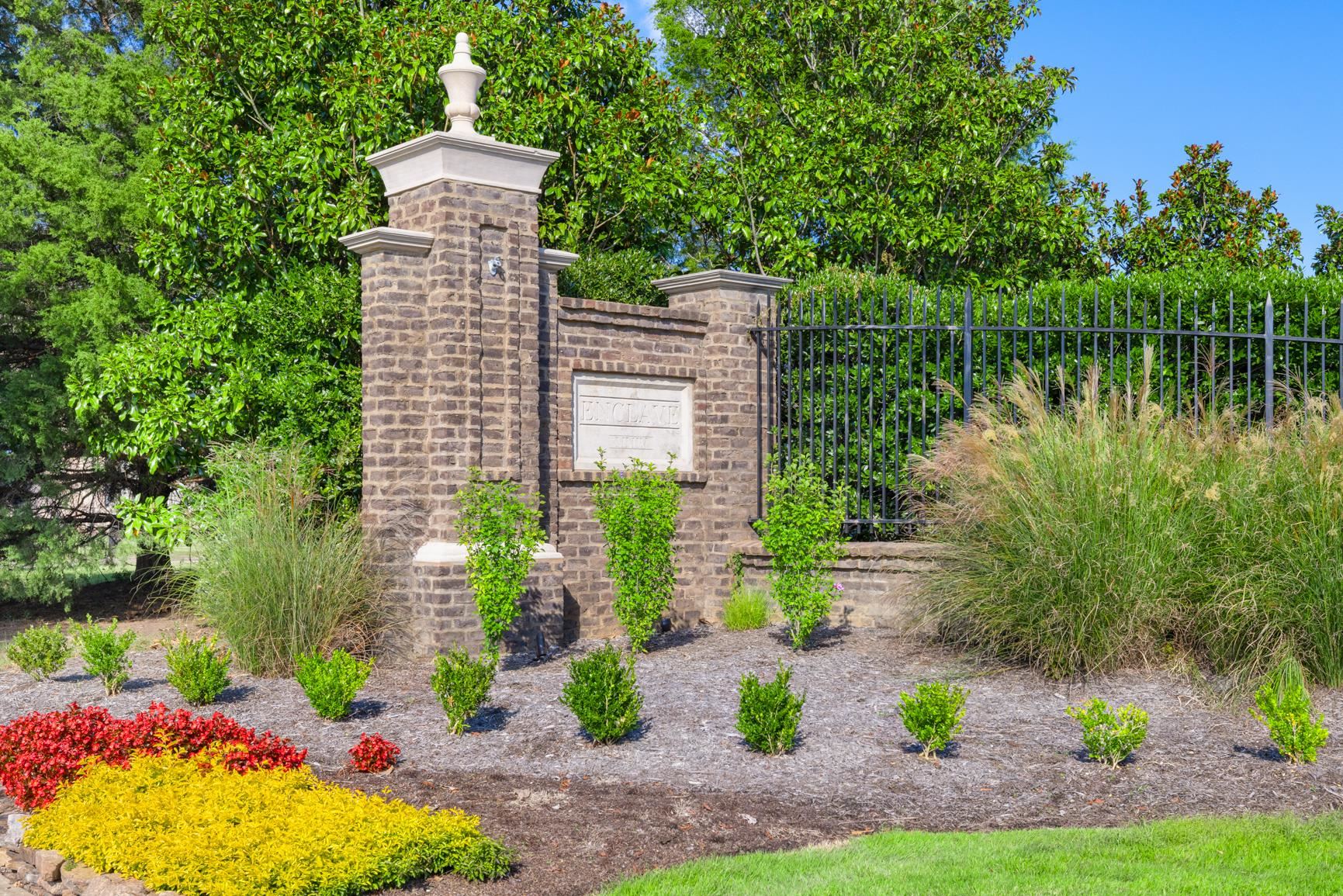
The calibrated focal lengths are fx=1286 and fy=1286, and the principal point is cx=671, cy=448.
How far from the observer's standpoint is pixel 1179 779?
19.4 ft

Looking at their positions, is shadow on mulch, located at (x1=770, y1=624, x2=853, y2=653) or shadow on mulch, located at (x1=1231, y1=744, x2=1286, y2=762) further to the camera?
shadow on mulch, located at (x1=770, y1=624, x2=853, y2=653)

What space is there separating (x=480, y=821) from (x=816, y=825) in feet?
4.39

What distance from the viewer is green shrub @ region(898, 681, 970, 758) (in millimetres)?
6152

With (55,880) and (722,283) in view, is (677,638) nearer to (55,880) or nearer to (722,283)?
(722,283)

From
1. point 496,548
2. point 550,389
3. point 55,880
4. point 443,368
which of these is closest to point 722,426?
point 550,389

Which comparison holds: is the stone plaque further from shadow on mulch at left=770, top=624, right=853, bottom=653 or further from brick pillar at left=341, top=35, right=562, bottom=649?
shadow on mulch at left=770, top=624, right=853, bottom=653

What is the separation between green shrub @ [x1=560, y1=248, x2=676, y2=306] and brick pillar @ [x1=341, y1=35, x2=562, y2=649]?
2.37 meters

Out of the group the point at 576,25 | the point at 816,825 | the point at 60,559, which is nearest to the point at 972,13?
the point at 576,25

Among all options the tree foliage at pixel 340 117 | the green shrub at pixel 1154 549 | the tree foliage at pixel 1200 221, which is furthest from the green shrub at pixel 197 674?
the tree foliage at pixel 1200 221

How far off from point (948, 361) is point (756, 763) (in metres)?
5.49

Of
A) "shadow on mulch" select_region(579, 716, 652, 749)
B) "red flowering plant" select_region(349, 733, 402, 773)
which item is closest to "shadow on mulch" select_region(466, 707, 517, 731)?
"shadow on mulch" select_region(579, 716, 652, 749)

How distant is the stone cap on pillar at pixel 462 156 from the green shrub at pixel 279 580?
91.5 inches

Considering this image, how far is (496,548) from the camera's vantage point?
8.65 meters

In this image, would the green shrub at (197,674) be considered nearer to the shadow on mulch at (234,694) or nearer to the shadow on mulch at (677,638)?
the shadow on mulch at (234,694)
